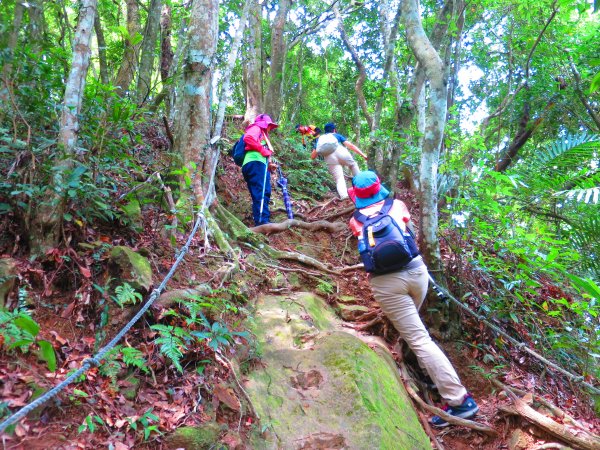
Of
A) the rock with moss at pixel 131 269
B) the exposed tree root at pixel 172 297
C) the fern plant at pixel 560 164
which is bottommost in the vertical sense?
the exposed tree root at pixel 172 297

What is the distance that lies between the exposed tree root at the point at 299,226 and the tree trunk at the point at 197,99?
5.48 feet

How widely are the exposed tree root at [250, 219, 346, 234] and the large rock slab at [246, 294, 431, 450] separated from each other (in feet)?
7.44

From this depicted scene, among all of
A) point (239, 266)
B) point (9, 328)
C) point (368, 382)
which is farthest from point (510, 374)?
point (9, 328)

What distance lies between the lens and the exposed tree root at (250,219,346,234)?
6870mm

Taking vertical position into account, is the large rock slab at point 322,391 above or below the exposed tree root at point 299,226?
below

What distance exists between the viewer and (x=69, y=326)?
3.01 m

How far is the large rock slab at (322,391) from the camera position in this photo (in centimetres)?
325

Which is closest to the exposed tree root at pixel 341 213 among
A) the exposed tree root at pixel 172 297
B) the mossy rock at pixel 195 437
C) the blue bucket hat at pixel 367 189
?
the blue bucket hat at pixel 367 189

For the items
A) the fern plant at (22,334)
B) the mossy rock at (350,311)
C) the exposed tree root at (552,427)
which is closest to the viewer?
the fern plant at (22,334)

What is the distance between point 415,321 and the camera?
454cm

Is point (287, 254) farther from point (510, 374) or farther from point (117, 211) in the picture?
point (510, 374)

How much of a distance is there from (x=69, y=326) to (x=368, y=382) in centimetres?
261

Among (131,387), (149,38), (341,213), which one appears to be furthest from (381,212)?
(149,38)

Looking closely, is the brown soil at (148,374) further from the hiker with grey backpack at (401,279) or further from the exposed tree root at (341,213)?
the exposed tree root at (341,213)
